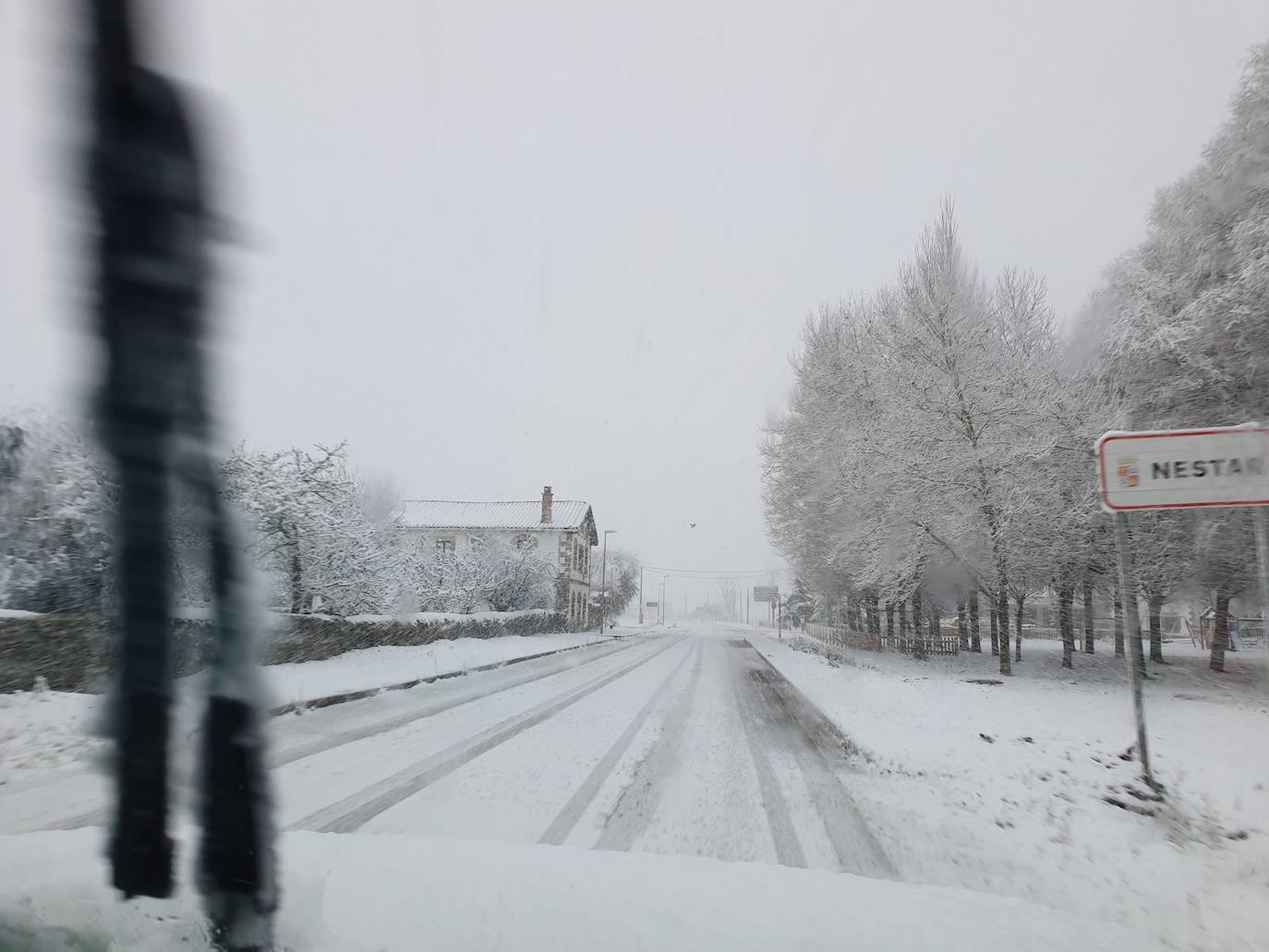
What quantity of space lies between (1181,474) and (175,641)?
589 cm

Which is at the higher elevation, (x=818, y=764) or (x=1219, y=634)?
(x=818, y=764)

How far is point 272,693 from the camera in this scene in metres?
1.41

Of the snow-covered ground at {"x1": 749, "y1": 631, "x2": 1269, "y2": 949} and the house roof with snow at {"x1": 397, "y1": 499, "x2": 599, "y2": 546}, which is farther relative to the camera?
the house roof with snow at {"x1": 397, "y1": 499, "x2": 599, "y2": 546}

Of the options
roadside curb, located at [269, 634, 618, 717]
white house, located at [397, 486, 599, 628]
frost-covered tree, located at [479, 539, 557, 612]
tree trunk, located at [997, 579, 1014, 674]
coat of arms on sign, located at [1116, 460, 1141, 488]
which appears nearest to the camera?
coat of arms on sign, located at [1116, 460, 1141, 488]

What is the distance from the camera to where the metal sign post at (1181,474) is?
4285mm

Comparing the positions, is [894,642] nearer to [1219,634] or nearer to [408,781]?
[1219,634]

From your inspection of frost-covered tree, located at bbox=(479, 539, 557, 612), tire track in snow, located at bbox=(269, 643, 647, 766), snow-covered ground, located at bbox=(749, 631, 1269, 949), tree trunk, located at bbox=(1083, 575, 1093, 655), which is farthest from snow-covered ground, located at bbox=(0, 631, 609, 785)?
tree trunk, located at bbox=(1083, 575, 1093, 655)

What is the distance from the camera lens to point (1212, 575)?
13.4 metres

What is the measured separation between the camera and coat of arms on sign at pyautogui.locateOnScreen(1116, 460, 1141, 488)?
4759 mm

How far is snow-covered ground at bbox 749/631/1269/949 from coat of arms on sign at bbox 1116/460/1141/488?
2.37 metres

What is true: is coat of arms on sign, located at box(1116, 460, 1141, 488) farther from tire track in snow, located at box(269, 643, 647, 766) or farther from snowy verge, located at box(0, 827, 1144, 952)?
tire track in snow, located at box(269, 643, 647, 766)

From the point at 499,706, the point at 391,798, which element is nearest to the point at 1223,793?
the point at 391,798

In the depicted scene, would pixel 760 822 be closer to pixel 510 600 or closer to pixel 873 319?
pixel 873 319

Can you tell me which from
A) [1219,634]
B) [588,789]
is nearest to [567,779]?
[588,789]
